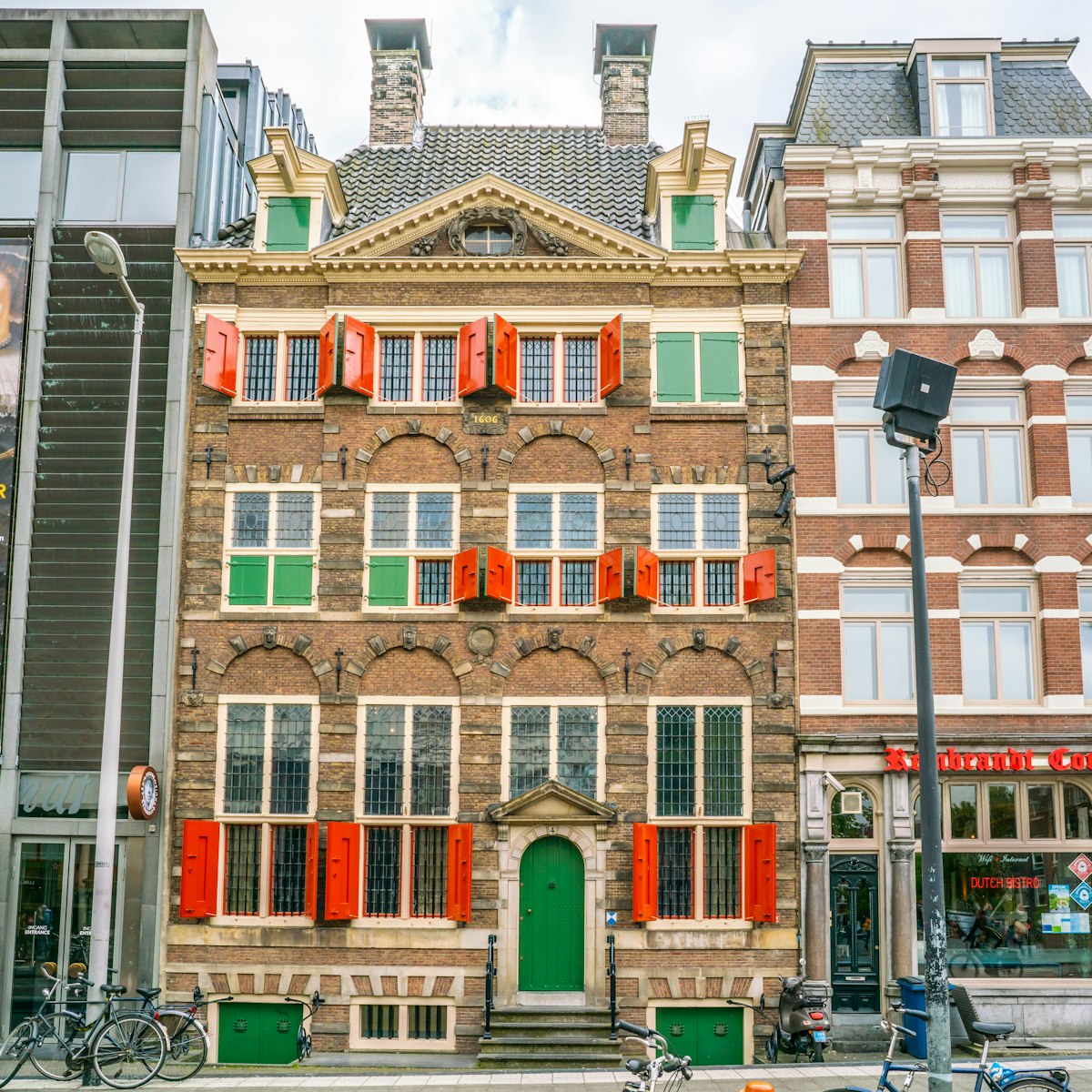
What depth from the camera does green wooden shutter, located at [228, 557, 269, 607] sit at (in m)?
20.9

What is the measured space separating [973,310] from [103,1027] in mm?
18308

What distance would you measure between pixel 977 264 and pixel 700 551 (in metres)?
7.59

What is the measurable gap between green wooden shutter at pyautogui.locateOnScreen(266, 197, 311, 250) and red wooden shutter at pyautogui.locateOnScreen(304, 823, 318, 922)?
10.6 metres

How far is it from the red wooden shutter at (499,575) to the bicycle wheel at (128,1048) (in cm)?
848

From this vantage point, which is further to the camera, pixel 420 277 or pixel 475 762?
pixel 420 277

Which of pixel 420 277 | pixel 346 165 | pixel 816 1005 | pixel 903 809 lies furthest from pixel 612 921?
pixel 346 165

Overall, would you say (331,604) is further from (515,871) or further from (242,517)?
(515,871)

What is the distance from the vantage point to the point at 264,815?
20250 mm

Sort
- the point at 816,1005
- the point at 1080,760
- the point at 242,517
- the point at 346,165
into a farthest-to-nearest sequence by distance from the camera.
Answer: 1. the point at 346,165
2. the point at 242,517
3. the point at 1080,760
4. the point at 816,1005

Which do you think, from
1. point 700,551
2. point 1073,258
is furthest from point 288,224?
point 1073,258

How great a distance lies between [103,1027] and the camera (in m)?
14.6

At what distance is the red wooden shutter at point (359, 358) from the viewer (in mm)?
20734

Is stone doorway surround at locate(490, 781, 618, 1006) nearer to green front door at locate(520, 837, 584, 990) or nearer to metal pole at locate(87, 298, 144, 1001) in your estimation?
green front door at locate(520, 837, 584, 990)

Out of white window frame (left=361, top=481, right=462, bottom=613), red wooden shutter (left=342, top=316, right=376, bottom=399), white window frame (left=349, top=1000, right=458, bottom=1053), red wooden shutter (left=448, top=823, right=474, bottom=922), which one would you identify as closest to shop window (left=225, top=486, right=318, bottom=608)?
white window frame (left=361, top=481, right=462, bottom=613)
